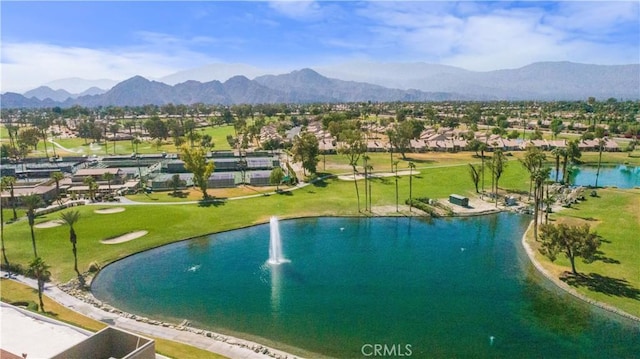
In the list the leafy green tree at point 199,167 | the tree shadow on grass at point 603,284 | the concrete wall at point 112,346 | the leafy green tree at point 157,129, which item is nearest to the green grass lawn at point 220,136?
the leafy green tree at point 157,129

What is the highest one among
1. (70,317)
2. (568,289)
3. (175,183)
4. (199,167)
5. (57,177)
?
(199,167)

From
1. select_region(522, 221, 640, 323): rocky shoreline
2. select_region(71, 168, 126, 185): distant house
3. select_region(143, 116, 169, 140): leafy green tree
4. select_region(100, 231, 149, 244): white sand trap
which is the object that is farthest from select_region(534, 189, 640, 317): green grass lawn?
select_region(143, 116, 169, 140): leafy green tree

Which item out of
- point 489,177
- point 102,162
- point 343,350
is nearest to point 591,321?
point 343,350

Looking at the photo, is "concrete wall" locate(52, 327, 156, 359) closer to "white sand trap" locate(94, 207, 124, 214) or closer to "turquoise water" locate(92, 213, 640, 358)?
"turquoise water" locate(92, 213, 640, 358)

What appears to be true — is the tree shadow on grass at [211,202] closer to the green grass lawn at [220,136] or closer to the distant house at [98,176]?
the distant house at [98,176]

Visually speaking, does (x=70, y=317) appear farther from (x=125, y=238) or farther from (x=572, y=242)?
(x=572, y=242)

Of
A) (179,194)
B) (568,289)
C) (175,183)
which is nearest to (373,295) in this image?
(568,289)

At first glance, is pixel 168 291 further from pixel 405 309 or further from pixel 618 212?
pixel 618 212
